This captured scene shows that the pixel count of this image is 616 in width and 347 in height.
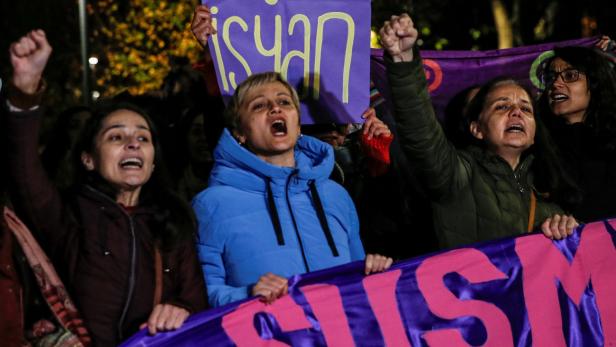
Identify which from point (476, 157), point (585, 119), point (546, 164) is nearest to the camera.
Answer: point (476, 157)

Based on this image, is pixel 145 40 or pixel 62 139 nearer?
pixel 62 139

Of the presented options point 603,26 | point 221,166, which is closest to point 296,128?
point 221,166

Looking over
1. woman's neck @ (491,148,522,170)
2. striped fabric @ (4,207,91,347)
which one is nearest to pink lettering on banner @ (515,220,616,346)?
woman's neck @ (491,148,522,170)

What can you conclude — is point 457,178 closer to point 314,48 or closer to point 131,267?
point 314,48

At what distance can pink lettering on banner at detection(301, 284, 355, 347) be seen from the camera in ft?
13.3

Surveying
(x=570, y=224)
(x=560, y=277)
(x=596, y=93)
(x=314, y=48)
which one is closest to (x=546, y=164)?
(x=570, y=224)

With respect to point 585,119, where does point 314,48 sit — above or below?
above

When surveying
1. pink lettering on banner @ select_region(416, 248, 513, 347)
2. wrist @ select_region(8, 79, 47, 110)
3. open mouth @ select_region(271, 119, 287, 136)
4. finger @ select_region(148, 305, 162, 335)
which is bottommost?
pink lettering on banner @ select_region(416, 248, 513, 347)

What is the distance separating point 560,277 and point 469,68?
7.07ft

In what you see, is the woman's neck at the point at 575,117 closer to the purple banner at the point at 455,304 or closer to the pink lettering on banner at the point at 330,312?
the purple banner at the point at 455,304

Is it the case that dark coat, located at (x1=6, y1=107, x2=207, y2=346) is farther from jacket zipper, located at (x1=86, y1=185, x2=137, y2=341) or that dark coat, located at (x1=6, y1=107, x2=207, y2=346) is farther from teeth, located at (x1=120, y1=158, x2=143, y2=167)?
teeth, located at (x1=120, y1=158, x2=143, y2=167)

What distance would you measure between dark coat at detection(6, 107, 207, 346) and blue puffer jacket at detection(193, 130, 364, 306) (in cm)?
15

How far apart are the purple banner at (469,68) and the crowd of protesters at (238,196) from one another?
0.81 m

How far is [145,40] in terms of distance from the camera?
26.7 m
